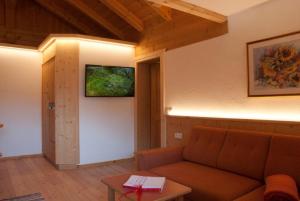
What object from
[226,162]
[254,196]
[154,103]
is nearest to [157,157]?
[226,162]

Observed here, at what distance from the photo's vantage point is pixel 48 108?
194 inches

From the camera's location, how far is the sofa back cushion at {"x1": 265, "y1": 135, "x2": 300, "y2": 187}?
86.2 inches

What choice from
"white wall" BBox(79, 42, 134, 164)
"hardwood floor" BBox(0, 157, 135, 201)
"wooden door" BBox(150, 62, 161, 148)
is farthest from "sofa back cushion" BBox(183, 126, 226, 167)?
"white wall" BBox(79, 42, 134, 164)

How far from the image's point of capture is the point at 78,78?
14.8 ft

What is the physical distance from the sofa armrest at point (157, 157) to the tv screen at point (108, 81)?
76.4 inches

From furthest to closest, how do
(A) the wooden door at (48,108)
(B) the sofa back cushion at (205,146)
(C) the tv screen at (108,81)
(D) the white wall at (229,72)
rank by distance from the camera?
1. (A) the wooden door at (48,108)
2. (C) the tv screen at (108,81)
3. (B) the sofa back cushion at (205,146)
4. (D) the white wall at (229,72)

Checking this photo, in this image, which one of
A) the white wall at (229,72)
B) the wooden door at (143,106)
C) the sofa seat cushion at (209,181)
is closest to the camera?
the sofa seat cushion at (209,181)

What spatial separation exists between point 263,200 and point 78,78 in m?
3.56

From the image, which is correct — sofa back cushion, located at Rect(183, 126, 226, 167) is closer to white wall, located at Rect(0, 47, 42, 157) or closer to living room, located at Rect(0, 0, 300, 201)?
living room, located at Rect(0, 0, 300, 201)

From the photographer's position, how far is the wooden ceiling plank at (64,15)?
5.72 metres

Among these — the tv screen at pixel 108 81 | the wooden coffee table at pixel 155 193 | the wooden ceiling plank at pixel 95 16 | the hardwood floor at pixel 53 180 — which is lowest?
the hardwood floor at pixel 53 180

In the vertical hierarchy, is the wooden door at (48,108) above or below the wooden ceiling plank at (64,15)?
below

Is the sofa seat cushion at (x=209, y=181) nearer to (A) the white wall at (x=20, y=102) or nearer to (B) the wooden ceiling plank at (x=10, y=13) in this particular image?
(A) the white wall at (x=20, y=102)

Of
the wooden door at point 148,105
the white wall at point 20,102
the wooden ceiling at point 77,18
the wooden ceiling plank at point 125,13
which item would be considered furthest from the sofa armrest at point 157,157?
the white wall at point 20,102
